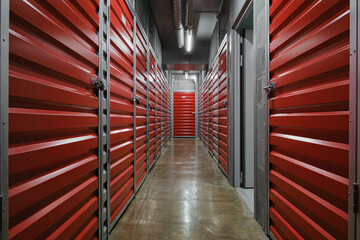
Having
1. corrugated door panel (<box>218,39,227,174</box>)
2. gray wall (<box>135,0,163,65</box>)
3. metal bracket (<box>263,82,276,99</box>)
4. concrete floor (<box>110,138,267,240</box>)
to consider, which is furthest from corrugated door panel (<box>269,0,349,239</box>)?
gray wall (<box>135,0,163,65</box>)

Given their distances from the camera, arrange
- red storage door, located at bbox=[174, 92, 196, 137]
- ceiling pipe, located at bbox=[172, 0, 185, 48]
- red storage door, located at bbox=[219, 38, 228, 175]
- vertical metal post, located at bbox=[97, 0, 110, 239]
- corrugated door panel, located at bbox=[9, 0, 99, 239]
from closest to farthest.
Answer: corrugated door panel, located at bbox=[9, 0, 99, 239] < vertical metal post, located at bbox=[97, 0, 110, 239] < red storage door, located at bbox=[219, 38, 228, 175] < ceiling pipe, located at bbox=[172, 0, 185, 48] < red storage door, located at bbox=[174, 92, 196, 137]

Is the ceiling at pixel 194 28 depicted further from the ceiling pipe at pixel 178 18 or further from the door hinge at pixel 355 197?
the door hinge at pixel 355 197

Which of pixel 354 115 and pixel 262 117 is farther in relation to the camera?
pixel 262 117

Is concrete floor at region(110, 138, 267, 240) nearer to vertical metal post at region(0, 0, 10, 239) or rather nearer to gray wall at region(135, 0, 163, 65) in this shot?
vertical metal post at region(0, 0, 10, 239)

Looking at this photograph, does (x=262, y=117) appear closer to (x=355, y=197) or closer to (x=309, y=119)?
(x=309, y=119)

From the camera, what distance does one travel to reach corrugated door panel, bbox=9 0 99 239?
0.86 metres

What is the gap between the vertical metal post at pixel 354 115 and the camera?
89 cm

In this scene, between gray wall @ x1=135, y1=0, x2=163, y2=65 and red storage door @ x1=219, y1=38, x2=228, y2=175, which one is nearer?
gray wall @ x1=135, y1=0, x2=163, y2=65

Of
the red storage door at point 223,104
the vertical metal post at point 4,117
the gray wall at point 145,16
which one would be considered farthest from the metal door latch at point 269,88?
the gray wall at point 145,16

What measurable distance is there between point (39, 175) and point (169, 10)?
17.2 ft

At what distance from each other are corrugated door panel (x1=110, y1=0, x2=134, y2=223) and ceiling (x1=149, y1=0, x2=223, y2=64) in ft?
9.68

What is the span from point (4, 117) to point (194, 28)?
20.3 ft

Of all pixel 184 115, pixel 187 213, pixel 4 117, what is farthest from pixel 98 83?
pixel 184 115

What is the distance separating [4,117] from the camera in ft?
2.56
